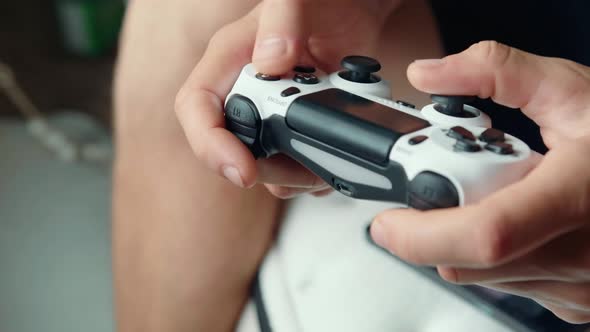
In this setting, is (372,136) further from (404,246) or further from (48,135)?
(48,135)

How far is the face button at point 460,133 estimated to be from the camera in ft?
0.89

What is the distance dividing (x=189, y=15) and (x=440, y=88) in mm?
212

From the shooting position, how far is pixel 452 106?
30cm

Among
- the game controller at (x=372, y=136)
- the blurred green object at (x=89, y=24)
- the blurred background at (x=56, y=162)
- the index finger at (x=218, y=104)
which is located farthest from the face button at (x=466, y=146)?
the blurred green object at (x=89, y=24)

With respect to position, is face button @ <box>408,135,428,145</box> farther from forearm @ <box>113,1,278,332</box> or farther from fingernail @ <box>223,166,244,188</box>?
forearm @ <box>113,1,278,332</box>

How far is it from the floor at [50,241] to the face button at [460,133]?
0.50 metres

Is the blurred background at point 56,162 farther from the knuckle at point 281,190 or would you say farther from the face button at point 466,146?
the face button at point 466,146

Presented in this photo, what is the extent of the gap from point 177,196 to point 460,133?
0.80 feet

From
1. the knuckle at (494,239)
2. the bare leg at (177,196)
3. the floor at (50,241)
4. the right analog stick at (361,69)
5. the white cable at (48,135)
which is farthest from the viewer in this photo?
the white cable at (48,135)

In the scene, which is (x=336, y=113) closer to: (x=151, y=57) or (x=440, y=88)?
(x=440, y=88)

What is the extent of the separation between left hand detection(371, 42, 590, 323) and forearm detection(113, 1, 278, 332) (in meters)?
0.19

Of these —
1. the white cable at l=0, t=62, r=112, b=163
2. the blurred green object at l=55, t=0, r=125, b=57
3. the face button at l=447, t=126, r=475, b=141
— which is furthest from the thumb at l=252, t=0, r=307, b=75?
the blurred green object at l=55, t=0, r=125, b=57

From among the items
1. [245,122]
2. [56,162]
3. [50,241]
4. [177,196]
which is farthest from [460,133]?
[56,162]

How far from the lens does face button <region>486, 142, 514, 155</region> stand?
0.27 meters
